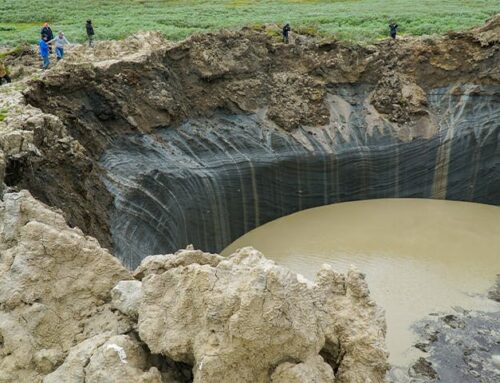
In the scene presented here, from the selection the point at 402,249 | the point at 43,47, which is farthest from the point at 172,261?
the point at 43,47

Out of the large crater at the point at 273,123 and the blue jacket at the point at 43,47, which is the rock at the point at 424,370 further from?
the blue jacket at the point at 43,47

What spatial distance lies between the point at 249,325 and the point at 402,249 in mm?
13480

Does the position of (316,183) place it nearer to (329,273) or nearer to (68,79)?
(68,79)

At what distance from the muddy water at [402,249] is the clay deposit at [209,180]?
36.7 inches

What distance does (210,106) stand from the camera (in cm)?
2022

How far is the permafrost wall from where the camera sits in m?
17.7

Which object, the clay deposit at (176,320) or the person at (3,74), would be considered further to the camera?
the person at (3,74)

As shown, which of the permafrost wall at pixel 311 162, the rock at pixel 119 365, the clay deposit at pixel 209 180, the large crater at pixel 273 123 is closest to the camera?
the rock at pixel 119 365

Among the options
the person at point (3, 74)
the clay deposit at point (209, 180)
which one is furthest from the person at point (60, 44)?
the person at point (3, 74)

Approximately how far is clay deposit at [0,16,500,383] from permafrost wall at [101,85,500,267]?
0.06 meters

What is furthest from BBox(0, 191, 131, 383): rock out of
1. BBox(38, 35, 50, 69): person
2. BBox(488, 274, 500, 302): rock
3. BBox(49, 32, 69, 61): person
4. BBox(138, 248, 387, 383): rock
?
BBox(49, 32, 69, 61): person

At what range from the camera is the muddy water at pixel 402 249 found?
14.7 meters

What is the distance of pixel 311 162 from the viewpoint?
67.2ft

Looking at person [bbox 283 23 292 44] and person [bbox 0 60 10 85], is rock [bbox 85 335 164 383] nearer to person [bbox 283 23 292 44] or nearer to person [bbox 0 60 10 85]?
person [bbox 0 60 10 85]
